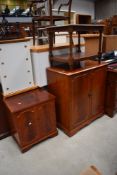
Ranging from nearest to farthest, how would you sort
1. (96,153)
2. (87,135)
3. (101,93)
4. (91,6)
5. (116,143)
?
(96,153) < (116,143) < (87,135) < (101,93) < (91,6)

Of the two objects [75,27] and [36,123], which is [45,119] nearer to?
[36,123]

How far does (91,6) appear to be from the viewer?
7.69 metres

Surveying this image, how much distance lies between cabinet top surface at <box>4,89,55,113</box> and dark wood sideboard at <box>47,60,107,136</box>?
189 mm

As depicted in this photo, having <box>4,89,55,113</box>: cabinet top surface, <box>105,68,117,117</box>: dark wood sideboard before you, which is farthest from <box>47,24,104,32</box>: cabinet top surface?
<box>4,89,55,113</box>: cabinet top surface

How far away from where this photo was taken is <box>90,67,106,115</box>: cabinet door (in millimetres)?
1991

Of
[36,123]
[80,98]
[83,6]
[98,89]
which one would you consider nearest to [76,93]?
[80,98]

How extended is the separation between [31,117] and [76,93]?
1.96ft

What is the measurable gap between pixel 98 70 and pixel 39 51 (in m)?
0.81

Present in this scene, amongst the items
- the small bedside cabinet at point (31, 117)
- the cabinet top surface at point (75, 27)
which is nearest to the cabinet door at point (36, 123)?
the small bedside cabinet at point (31, 117)

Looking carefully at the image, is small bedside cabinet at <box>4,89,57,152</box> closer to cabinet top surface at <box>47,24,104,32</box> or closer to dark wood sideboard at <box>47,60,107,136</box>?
dark wood sideboard at <box>47,60,107,136</box>

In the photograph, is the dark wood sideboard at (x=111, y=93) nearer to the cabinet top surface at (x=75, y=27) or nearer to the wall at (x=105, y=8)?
the cabinet top surface at (x=75, y=27)

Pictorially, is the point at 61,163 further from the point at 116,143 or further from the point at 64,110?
the point at 116,143

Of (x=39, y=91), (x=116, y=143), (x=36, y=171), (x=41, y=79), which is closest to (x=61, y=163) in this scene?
(x=36, y=171)

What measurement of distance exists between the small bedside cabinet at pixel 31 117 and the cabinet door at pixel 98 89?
2.05 feet
